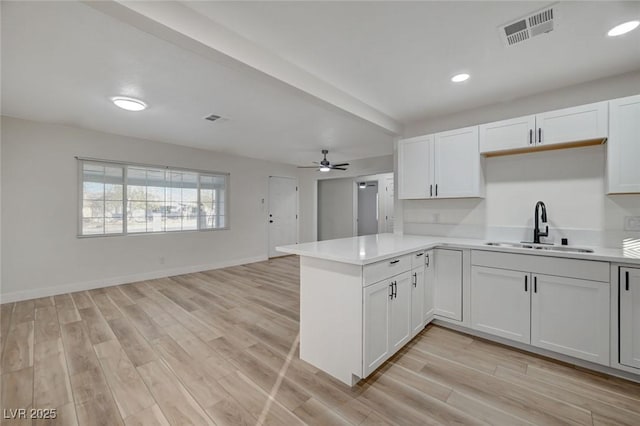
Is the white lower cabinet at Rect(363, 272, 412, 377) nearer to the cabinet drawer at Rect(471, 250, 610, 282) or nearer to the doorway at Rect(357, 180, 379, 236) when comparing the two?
the cabinet drawer at Rect(471, 250, 610, 282)

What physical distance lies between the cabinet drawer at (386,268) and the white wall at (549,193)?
4.54 feet

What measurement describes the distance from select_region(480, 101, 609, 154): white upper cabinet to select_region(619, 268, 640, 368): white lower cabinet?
46.9 inches

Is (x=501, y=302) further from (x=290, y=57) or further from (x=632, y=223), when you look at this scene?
(x=290, y=57)

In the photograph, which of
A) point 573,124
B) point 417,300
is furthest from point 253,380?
point 573,124

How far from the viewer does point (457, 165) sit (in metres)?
3.06

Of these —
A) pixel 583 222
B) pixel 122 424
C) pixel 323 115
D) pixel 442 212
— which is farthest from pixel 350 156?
pixel 122 424

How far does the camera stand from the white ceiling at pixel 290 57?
5.67ft

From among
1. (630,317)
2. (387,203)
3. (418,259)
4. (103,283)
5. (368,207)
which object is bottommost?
(103,283)

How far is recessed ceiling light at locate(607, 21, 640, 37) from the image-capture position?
1.86 m

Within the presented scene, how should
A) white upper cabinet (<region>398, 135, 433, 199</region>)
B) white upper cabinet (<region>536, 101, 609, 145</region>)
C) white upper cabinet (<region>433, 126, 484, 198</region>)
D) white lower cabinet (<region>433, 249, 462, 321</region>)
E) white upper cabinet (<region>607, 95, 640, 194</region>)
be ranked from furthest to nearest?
white upper cabinet (<region>398, 135, 433, 199</region>), white upper cabinet (<region>433, 126, 484, 198</region>), white lower cabinet (<region>433, 249, 462, 321</region>), white upper cabinet (<region>536, 101, 609, 145</region>), white upper cabinet (<region>607, 95, 640, 194</region>)

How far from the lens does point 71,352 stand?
7.73 feet

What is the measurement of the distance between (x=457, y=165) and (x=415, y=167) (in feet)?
1.62

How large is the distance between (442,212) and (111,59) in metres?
3.83

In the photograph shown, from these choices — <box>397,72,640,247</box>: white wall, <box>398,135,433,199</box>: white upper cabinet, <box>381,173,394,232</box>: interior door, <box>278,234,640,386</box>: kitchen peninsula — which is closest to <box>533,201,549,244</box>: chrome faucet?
<box>397,72,640,247</box>: white wall
